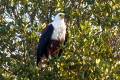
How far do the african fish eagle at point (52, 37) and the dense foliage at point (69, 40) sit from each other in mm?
160

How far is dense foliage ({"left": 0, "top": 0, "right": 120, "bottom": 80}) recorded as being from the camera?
7.10 metres

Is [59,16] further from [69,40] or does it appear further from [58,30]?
[69,40]

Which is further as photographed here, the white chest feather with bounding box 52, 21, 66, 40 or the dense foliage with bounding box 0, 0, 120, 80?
the white chest feather with bounding box 52, 21, 66, 40

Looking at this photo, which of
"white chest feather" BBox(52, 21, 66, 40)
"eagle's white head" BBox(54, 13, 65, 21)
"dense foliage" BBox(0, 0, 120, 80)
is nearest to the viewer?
"dense foliage" BBox(0, 0, 120, 80)

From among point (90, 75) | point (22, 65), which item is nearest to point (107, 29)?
point (90, 75)

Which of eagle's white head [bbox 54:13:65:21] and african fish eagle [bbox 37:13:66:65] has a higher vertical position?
eagle's white head [bbox 54:13:65:21]

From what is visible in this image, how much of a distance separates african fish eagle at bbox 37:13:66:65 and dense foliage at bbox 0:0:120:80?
160 mm

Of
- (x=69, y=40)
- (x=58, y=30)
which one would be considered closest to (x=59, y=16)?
(x=58, y=30)

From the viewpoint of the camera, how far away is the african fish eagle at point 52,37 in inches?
355

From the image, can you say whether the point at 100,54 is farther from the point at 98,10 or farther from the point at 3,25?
the point at 3,25

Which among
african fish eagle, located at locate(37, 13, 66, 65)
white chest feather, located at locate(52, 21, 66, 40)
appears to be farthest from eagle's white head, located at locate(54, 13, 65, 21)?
white chest feather, located at locate(52, 21, 66, 40)

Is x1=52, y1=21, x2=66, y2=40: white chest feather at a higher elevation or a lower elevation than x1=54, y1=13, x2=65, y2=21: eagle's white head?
lower

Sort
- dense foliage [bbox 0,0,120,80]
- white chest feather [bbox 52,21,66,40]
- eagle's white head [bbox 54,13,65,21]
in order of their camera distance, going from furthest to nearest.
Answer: white chest feather [bbox 52,21,66,40] → eagle's white head [bbox 54,13,65,21] → dense foliage [bbox 0,0,120,80]

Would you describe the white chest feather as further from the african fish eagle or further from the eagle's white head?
the eagle's white head
